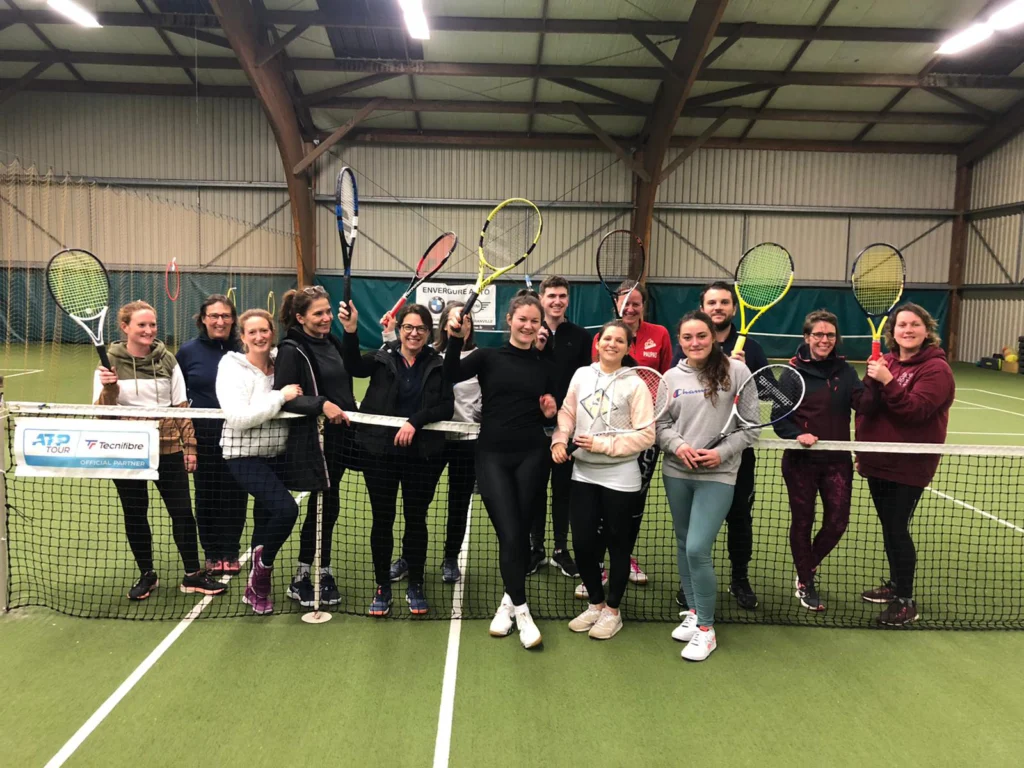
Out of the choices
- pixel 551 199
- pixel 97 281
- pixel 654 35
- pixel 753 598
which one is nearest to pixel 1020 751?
pixel 753 598

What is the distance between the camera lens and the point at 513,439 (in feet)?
12.4

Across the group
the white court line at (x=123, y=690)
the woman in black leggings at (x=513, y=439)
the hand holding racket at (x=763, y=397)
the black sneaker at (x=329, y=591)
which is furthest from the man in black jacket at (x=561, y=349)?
the white court line at (x=123, y=690)

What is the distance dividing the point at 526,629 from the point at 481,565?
1.27m

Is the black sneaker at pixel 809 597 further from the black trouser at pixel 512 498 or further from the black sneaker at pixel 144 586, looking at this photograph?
the black sneaker at pixel 144 586

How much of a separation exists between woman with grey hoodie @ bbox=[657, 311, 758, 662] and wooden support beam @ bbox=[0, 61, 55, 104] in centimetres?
1995

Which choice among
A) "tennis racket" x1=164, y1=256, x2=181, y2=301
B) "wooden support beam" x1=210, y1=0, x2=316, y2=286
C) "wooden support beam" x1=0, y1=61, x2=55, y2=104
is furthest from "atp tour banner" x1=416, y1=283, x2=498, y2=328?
"wooden support beam" x1=0, y1=61, x2=55, y2=104

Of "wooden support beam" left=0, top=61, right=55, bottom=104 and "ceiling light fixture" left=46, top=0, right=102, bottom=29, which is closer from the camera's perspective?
"ceiling light fixture" left=46, top=0, right=102, bottom=29

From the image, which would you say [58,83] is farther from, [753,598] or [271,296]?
[753,598]

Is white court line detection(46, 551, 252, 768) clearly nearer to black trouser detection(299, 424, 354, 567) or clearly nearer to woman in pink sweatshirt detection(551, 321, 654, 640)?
black trouser detection(299, 424, 354, 567)

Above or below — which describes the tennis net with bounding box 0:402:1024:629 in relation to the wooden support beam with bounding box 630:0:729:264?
below

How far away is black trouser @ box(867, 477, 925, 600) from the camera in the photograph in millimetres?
4051

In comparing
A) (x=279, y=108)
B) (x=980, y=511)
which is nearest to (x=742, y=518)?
(x=980, y=511)

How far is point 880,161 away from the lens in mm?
19969

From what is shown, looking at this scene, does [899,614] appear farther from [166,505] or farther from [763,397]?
[166,505]
